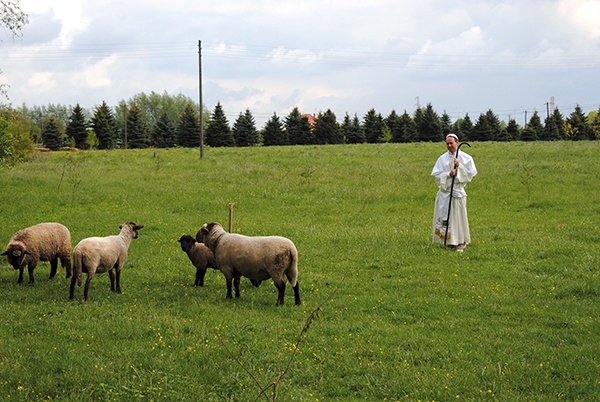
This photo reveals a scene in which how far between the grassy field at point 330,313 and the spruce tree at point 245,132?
167 ft

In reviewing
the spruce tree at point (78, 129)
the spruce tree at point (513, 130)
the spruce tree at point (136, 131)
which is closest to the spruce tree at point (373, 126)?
the spruce tree at point (513, 130)

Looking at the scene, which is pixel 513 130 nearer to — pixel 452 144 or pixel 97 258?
pixel 452 144

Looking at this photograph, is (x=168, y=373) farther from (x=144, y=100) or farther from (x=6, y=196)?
(x=144, y=100)

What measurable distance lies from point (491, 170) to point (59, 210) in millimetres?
20053

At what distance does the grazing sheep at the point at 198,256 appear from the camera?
11398 millimetres

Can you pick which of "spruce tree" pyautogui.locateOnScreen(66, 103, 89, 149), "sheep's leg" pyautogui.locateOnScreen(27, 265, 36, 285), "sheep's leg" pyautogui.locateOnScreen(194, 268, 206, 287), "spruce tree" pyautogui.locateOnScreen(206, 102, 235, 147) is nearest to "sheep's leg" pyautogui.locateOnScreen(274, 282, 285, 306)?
"sheep's leg" pyautogui.locateOnScreen(194, 268, 206, 287)

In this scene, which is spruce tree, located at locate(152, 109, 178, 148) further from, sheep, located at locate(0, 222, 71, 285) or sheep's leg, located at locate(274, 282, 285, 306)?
sheep's leg, located at locate(274, 282, 285, 306)

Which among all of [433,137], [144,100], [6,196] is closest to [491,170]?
[6,196]

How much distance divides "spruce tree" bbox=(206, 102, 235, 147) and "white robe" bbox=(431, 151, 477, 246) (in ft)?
184

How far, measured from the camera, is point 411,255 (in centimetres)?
1389

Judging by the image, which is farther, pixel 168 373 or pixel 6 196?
pixel 6 196

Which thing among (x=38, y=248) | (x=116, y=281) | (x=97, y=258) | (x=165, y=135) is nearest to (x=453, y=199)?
(x=116, y=281)

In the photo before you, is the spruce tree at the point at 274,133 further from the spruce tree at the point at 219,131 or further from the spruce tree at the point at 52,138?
the spruce tree at the point at 52,138

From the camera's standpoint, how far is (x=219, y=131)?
69.9 m
